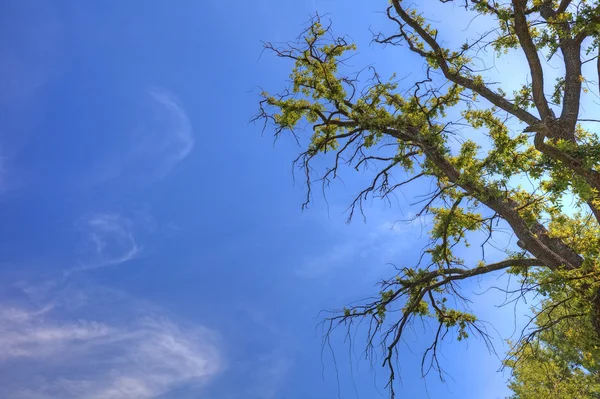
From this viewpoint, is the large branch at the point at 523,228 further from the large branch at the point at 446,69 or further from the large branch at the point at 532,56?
the large branch at the point at 532,56

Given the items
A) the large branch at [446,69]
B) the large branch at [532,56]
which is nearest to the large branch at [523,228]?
the large branch at [446,69]

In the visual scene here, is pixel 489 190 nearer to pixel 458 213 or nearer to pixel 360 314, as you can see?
pixel 458 213

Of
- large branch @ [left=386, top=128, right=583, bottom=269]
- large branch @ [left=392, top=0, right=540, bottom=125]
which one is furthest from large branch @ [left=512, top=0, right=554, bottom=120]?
large branch @ [left=386, top=128, right=583, bottom=269]

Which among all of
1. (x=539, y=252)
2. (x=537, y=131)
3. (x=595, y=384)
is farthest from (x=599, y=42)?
(x=595, y=384)

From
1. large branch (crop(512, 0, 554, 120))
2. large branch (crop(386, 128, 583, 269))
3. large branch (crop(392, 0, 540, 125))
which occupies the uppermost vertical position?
large branch (crop(392, 0, 540, 125))

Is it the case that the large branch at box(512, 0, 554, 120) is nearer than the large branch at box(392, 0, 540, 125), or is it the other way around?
the large branch at box(512, 0, 554, 120)

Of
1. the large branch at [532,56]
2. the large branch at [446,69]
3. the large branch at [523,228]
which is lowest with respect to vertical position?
the large branch at [523,228]

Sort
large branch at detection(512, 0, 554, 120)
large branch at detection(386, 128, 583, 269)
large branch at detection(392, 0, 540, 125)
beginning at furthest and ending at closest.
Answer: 1. large branch at detection(392, 0, 540, 125)
2. large branch at detection(386, 128, 583, 269)
3. large branch at detection(512, 0, 554, 120)

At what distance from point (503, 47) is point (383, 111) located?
2557 millimetres

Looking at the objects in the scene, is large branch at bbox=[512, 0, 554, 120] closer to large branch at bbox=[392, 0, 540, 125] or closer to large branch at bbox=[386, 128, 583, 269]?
large branch at bbox=[392, 0, 540, 125]

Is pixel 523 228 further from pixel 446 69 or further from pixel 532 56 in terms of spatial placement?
pixel 446 69

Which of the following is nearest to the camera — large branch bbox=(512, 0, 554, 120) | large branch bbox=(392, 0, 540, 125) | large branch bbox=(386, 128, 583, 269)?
large branch bbox=(512, 0, 554, 120)

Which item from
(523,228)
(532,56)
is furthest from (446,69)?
(523,228)

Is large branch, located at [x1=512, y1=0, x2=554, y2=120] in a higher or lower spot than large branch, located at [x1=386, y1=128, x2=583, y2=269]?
higher
